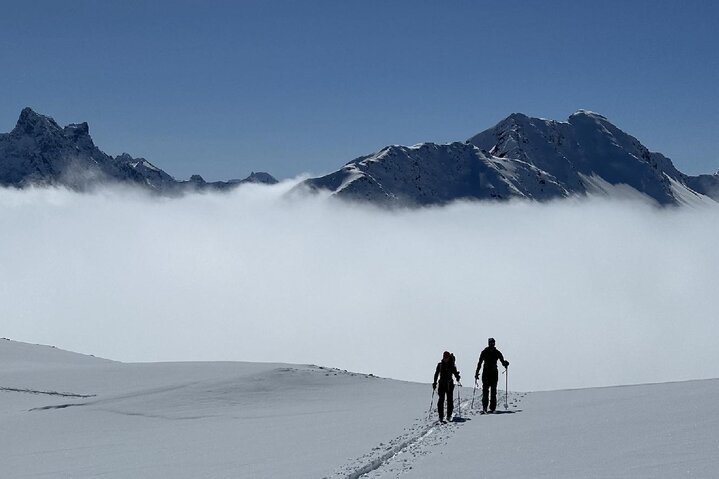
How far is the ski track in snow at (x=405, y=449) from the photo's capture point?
13.4 m

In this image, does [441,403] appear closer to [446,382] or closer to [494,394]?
[446,382]

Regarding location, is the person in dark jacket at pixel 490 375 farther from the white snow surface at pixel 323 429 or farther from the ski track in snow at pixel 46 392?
the ski track in snow at pixel 46 392

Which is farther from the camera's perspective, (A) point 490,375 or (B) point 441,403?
(A) point 490,375

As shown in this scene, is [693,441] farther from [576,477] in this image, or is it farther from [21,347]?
[21,347]

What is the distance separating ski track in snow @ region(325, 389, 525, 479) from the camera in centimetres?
1343

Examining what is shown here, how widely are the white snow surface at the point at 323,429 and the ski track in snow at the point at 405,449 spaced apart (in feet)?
0.17

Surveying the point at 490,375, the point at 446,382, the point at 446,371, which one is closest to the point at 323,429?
the point at 446,382

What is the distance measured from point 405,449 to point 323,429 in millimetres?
4385

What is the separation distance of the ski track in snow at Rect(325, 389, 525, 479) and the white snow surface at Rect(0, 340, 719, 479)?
0.05 meters

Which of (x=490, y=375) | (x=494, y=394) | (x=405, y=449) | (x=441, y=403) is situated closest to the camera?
(x=405, y=449)

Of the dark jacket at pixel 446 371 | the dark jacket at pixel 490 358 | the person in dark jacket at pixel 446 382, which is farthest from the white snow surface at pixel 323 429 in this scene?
the dark jacket at pixel 490 358

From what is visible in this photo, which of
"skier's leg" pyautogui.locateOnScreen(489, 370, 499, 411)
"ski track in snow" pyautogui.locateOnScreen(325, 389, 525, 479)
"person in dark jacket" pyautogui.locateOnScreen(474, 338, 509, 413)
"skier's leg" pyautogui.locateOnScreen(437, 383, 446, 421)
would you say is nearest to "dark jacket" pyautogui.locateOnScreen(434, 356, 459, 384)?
"skier's leg" pyautogui.locateOnScreen(437, 383, 446, 421)

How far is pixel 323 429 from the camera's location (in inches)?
778

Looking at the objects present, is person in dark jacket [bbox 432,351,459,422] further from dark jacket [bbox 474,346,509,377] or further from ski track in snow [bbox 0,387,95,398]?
ski track in snow [bbox 0,387,95,398]
